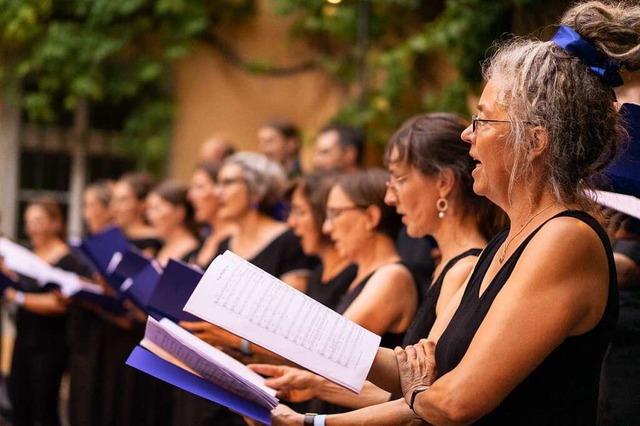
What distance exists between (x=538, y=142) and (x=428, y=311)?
0.76 metres

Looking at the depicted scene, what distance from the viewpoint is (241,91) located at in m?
9.92

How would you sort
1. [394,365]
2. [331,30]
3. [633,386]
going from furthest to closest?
[331,30]
[633,386]
[394,365]

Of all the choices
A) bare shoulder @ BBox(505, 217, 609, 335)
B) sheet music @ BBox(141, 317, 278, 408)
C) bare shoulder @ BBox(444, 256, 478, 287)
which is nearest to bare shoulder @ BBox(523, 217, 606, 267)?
bare shoulder @ BBox(505, 217, 609, 335)

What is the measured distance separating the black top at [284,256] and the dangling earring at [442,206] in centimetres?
185

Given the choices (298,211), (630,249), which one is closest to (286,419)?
(630,249)

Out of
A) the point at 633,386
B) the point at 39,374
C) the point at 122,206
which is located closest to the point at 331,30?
the point at 122,206

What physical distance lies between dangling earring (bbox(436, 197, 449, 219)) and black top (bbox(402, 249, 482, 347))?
171 millimetres

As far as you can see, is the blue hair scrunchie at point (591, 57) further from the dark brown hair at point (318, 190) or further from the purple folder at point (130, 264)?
the purple folder at point (130, 264)

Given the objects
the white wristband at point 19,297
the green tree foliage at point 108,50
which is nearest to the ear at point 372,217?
the white wristband at point 19,297

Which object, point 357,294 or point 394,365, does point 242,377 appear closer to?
point 394,365

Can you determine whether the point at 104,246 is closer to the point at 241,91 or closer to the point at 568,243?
the point at 568,243

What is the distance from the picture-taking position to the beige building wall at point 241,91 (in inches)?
377

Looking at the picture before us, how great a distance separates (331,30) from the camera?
871 centimetres

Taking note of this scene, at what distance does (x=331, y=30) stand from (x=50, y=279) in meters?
4.17
